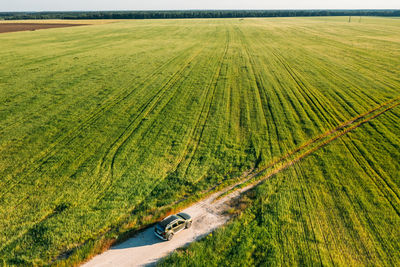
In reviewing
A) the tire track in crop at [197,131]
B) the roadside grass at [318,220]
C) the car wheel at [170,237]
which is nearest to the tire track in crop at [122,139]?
the tire track in crop at [197,131]

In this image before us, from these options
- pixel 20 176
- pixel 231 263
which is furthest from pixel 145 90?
pixel 231 263

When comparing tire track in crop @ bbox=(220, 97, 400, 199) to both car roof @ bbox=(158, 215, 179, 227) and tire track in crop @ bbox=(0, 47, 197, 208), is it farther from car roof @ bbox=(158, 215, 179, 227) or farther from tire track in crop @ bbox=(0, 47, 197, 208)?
tire track in crop @ bbox=(0, 47, 197, 208)

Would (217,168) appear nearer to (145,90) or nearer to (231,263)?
(231,263)

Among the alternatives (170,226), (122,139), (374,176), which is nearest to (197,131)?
(122,139)

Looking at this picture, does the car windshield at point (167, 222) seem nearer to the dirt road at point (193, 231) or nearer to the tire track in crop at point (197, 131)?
the dirt road at point (193, 231)

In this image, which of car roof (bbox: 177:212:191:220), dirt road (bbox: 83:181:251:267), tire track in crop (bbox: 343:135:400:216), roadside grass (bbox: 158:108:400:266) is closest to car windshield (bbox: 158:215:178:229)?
car roof (bbox: 177:212:191:220)
